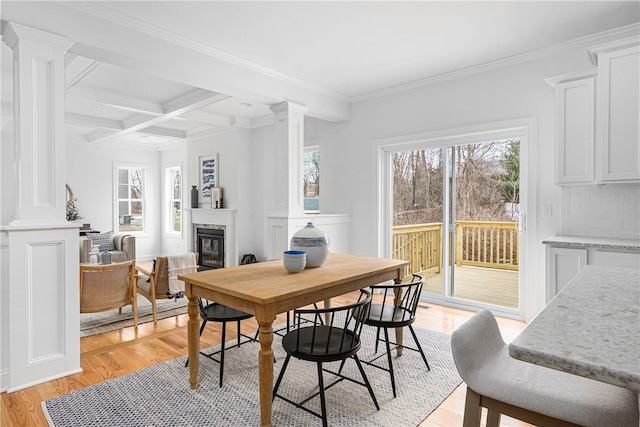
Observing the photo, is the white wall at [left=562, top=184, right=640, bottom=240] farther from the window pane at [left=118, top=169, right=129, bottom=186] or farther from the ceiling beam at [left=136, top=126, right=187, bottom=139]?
the window pane at [left=118, top=169, right=129, bottom=186]

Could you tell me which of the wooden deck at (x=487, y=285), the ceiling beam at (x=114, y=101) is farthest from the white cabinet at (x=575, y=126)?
the ceiling beam at (x=114, y=101)

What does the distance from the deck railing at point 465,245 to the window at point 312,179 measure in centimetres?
146

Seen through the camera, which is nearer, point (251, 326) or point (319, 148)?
point (251, 326)

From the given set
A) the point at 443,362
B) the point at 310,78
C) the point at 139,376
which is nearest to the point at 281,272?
the point at 139,376

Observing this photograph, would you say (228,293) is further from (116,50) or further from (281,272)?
(116,50)

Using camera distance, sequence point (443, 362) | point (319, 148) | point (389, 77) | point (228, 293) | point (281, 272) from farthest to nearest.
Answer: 1. point (319, 148)
2. point (389, 77)
3. point (443, 362)
4. point (281, 272)
5. point (228, 293)

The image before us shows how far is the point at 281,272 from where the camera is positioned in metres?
2.55

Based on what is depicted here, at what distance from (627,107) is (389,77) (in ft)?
7.55

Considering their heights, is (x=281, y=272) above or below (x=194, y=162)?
below

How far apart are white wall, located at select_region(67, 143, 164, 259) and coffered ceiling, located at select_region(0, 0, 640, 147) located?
3213 mm

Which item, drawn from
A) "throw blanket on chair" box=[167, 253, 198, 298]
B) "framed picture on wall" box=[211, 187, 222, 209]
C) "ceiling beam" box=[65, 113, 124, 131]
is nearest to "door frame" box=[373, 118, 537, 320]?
"throw blanket on chair" box=[167, 253, 198, 298]

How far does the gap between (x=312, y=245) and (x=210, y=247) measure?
192 inches

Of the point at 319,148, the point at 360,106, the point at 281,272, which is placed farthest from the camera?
the point at 319,148

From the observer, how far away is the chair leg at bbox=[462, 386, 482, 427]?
116cm
